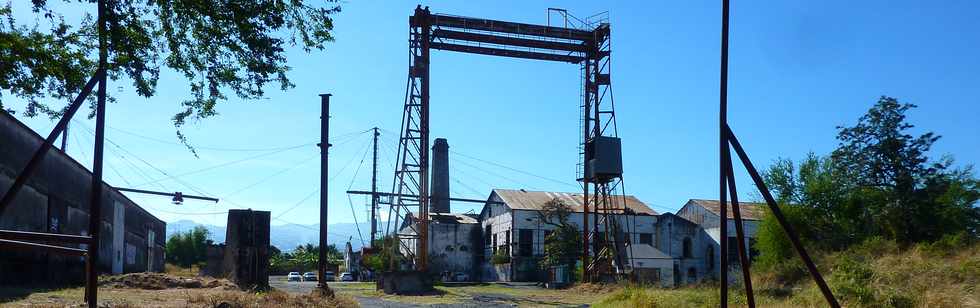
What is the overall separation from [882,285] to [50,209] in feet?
70.0

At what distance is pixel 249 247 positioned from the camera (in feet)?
73.7

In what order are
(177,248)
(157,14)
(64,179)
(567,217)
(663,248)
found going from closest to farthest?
(157,14) → (64,179) → (567,217) → (663,248) → (177,248)

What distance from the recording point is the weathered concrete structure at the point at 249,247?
22.4 meters

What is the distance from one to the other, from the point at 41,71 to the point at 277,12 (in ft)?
8.53

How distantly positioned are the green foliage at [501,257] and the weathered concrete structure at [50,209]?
25.3 meters

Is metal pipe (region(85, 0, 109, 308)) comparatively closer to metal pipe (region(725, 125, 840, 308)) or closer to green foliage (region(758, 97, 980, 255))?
metal pipe (region(725, 125, 840, 308))

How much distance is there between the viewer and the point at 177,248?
82.3 meters

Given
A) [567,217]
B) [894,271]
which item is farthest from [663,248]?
[894,271]

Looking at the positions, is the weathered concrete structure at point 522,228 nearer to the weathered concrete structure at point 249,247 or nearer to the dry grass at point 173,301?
the weathered concrete structure at point 249,247

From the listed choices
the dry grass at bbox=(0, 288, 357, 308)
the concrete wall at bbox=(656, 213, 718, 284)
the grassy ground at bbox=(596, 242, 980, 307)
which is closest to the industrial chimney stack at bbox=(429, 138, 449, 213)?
the concrete wall at bbox=(656, 213, 718, 284)

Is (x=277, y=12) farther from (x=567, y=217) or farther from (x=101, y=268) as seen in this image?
(x=567, y=217)

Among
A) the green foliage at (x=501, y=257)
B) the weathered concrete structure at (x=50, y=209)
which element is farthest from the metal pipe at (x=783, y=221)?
the green foliage at (x=501, y=257)

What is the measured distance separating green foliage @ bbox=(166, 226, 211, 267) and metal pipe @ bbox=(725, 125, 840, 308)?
256ft

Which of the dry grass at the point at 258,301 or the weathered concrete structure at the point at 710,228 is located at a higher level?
the weathered concrete structure at the point at 710,228
